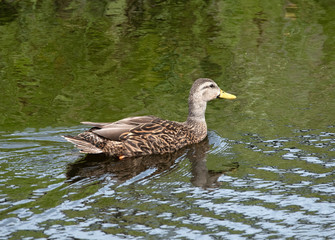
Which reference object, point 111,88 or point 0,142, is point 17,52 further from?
point 0,142

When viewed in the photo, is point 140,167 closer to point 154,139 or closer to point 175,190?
point 154,139

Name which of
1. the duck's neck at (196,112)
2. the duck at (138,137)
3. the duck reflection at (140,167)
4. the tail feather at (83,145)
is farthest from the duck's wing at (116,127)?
the duck's neck at (196,112)

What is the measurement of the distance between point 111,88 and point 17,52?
290 cm

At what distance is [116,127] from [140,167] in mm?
967

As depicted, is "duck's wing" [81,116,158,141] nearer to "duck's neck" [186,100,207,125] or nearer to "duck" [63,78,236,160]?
"duck" [63,78,236,160]

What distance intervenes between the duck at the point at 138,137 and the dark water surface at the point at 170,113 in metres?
0.21

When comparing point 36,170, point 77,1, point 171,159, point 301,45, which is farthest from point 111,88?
point 77,1

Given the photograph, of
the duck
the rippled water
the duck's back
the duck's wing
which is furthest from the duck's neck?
the duck's wing

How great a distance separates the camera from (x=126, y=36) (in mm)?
14758

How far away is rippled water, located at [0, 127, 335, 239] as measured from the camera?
6.67 m

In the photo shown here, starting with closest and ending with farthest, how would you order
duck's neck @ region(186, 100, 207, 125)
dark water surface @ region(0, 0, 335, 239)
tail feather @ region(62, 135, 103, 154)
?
dark water surface @ region(0, 0, 335, 239)
tail feather @ region(62, 135, 103, 154)
duck's neck @ region(186, 100, 207, 125)

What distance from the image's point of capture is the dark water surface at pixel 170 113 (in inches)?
273

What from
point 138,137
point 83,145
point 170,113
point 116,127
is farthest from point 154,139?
point 170,113

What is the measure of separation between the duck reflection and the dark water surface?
0.10ft
